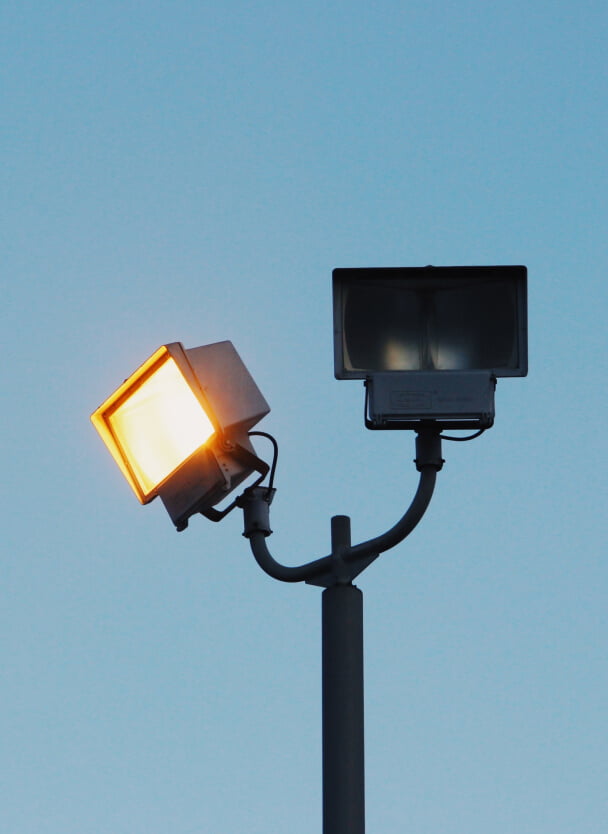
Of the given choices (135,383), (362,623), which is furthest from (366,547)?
(135,383)

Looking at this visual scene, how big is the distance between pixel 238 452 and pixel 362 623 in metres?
0.74

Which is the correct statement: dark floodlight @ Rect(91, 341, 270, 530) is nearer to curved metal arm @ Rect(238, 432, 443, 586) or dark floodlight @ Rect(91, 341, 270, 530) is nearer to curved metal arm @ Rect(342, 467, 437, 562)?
curved metal arm @ Rect(238, 432, 443, 586)

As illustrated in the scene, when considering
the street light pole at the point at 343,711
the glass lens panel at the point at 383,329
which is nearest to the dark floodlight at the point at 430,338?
the glass lens panel at the point at 383,329

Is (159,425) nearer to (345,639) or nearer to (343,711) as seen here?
(345,639)

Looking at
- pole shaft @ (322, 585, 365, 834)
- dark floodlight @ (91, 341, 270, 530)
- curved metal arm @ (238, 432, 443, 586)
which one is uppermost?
dark floodlight @ (91, 341, 270, 530)

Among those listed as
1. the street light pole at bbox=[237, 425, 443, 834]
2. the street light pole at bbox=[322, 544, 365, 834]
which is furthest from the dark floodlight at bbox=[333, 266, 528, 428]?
the street light pole at bbox=[322, 544, 365, 834]

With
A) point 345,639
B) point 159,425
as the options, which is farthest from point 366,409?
point 159,425

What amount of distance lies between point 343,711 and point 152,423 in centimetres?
121

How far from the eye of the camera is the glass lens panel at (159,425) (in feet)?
17.5

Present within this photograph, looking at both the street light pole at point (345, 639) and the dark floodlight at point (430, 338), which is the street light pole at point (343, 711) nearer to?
the street light pole at point (345, 639)

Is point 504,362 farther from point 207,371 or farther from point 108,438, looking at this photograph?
point 108,438

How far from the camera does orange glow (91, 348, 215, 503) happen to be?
17.5 ft

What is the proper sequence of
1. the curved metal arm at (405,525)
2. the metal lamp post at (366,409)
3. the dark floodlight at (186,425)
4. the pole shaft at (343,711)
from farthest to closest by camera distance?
the dark floodlight at (186,425)
the curved metal arm at (405,525)
the metal lamp post at (366,409)
the pole shaft at (343,711)

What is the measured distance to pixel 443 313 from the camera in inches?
198
